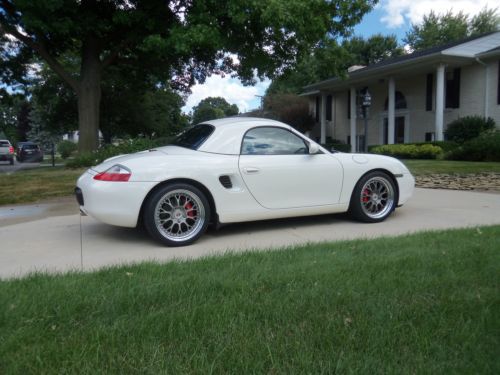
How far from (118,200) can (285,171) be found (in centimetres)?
188

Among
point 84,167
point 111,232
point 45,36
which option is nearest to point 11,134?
point 45,36

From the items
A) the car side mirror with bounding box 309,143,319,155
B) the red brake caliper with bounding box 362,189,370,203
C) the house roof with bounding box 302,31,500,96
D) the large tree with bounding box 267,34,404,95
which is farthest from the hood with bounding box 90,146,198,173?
the house roof with bounding box 302,31,500,96

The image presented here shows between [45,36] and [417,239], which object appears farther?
[45,36]

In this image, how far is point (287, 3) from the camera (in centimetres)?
1345

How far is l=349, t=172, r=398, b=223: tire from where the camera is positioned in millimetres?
5570

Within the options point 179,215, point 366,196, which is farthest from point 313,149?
point 179,215

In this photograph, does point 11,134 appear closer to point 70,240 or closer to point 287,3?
point 287,3

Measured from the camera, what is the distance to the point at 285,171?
504 centimetres

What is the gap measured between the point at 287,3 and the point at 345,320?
12791 millimetres

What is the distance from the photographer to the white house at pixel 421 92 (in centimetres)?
2000

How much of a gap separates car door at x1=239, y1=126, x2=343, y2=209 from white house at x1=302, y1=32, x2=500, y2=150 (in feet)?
55.3

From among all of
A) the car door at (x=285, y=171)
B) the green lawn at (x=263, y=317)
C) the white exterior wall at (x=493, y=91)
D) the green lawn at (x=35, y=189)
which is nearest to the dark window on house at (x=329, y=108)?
the white exterior wall at (x=493, y=91)

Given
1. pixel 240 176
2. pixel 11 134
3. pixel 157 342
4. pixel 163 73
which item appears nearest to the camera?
pixel 157 342

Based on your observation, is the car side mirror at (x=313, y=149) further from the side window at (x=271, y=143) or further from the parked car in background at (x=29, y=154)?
the parked car in background at (x=29, y=154)
